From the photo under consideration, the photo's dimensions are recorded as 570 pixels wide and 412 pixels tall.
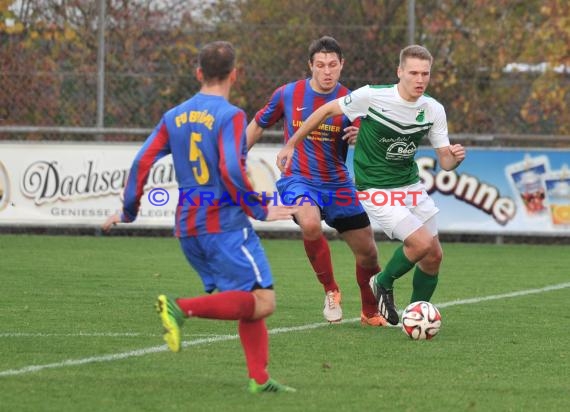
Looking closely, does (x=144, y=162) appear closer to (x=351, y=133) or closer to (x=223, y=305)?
(x=223, y=305)

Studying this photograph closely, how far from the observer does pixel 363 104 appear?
28.0 feet

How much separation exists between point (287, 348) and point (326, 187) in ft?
6.03

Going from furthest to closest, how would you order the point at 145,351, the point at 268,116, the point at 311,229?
the point at 268,116 → the point at 311,229 → the point at 145,351

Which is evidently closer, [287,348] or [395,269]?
[287,348]

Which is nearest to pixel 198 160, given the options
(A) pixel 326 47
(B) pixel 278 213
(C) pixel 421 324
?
(B) pixel 278 213

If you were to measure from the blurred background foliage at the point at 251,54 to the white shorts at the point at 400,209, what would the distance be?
729 centimetres

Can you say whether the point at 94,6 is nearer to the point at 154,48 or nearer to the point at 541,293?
the point at 154,48

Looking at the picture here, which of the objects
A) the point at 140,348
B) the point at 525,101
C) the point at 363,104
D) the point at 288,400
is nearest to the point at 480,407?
the point at 288,400

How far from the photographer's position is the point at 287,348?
7551 mm

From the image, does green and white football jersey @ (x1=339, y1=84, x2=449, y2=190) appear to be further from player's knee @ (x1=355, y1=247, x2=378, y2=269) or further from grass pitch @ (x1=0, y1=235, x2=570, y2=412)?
grass pitch @ (x1=0, y1=235, x2=570, y2=412)

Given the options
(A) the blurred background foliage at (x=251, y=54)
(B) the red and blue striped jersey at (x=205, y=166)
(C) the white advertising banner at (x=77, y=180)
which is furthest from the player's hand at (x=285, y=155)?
(A) the blurred background foliage at (x=251, y=54)

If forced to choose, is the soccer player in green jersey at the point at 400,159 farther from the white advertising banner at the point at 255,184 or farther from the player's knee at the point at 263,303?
the white advertising banner at the point at 255,184

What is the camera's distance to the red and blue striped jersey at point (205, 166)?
233 inches

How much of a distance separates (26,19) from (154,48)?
165 centimetres
